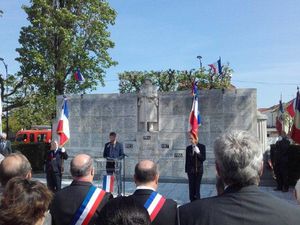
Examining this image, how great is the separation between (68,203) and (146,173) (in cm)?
79

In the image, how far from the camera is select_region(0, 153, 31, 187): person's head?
335 cm

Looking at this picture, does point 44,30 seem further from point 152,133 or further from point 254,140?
point 254,140

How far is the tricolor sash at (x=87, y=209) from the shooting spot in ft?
12.5

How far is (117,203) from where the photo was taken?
1.95 meters

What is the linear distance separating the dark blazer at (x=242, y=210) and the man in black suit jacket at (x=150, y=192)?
1.17 meters

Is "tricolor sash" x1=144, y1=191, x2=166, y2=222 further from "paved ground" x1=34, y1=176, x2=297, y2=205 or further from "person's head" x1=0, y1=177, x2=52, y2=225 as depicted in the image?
"paved ground" x1=34, y1=176, x2=297, y2=205

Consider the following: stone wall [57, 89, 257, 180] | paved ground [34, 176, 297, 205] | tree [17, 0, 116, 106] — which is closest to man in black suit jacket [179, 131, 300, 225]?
paved ground [34, 176, 297, 205]

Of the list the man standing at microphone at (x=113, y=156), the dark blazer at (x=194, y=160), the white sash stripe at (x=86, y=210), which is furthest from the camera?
the man standing at microphone at (x=113, y=156)

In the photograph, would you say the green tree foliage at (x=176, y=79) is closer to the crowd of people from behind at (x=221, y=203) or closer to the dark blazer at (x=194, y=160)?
the dark blazer at (x=194, y=160)

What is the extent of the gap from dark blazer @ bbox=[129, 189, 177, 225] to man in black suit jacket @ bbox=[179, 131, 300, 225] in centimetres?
114

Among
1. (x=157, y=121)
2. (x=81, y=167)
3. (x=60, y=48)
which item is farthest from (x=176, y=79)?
(x=81, y=167)

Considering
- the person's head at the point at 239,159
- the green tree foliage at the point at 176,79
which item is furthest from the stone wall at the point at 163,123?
the green tree foliage at the point at 176,79

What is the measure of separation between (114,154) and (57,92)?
45.2ft

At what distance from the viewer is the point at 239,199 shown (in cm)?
236
